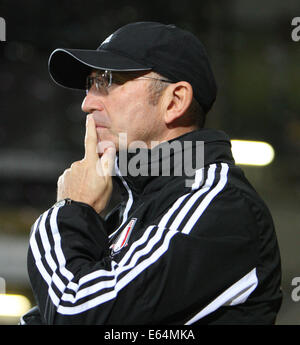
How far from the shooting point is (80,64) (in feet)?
5.23

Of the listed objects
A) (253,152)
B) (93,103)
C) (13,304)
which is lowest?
(13,304)

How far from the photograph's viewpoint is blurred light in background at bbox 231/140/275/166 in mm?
6336

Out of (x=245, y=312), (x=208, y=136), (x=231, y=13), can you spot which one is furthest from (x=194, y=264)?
(x=231, y=13)

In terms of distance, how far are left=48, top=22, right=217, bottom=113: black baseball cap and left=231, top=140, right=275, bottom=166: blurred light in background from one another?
15.7ft

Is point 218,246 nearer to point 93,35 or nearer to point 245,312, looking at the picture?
point 245,312

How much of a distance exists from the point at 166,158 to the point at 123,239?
22 cm

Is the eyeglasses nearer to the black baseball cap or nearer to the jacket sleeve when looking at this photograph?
the black baseball cap

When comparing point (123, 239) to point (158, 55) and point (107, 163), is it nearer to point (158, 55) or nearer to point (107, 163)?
point (107, 163)

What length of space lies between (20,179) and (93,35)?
2174 mm

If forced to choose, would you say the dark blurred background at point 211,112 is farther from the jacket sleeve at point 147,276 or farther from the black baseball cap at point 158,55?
the jacket sleeve at point 147,276

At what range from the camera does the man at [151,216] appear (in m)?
1.18

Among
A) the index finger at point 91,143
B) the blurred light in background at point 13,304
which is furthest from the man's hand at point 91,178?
the blurred light in background at point 13,304

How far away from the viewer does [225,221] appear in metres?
1.23

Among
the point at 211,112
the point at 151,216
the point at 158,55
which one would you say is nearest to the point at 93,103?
the point at 158,55
